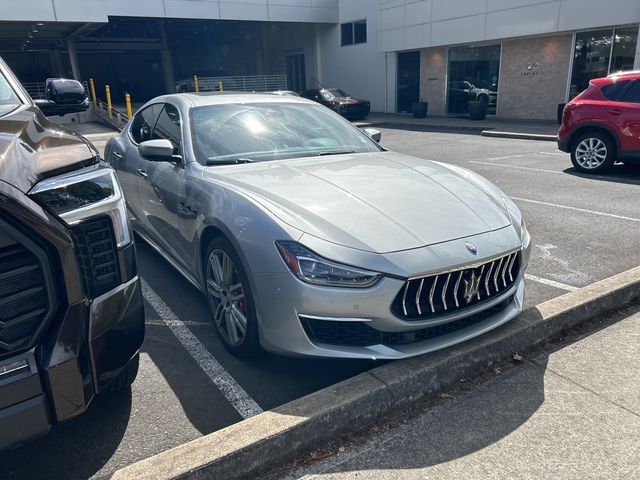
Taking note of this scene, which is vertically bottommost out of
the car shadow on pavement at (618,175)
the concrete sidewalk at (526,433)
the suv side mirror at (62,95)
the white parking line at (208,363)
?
the car shadow on pavement at (618,175)

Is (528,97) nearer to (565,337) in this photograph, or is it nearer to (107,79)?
(565,337)

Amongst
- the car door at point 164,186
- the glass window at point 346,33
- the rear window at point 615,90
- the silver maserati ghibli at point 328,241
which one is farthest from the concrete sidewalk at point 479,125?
the car door at point 164,186

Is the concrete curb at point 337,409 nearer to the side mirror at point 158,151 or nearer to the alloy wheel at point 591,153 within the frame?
the side mirror at point 158,151

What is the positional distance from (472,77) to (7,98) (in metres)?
21.1

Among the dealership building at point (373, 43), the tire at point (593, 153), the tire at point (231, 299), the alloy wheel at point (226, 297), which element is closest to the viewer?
the tire at point (231, 299)

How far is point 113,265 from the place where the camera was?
2109 millimetres

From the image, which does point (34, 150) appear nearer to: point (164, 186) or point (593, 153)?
point (164, 186)

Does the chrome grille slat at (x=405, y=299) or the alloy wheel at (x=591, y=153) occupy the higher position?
the chrome grille slat at (x=405, y=299)

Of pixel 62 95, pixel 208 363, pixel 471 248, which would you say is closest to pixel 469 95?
pixel 62 95

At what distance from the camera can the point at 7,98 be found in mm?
3168

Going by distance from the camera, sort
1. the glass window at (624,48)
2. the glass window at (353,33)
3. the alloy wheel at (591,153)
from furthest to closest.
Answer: the glass window at (353,33), the glass window at (624,48), the alloy wheel at (591,153)

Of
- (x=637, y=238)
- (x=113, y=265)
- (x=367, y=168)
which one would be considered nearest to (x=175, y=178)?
(x=367, y=168)

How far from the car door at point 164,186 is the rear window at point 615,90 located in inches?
300

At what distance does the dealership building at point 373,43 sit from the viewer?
17.6 m
